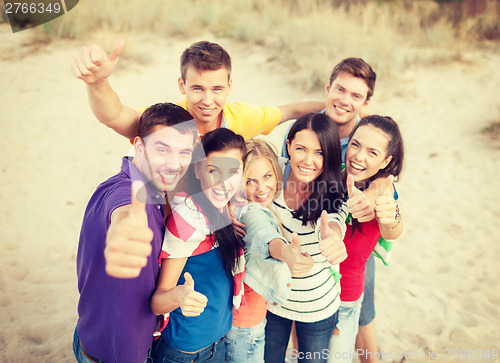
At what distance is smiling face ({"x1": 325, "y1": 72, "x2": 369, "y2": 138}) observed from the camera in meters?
2.49

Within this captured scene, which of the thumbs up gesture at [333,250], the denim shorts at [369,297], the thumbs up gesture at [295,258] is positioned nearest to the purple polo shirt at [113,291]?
the thumbs up gesture at [295,258]

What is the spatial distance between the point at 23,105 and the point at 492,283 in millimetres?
6973

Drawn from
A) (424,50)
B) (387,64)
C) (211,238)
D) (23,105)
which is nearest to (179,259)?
(211,238)

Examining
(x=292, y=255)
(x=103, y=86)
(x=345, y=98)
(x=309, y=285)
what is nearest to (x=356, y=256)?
(x=309, y=285)

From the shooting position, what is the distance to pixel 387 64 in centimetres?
747

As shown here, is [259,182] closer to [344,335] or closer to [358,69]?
[344,335]

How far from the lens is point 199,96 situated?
2.21m

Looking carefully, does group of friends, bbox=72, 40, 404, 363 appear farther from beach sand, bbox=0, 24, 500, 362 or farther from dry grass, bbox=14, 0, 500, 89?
dry grass, bbox=14, 0, 500, 89

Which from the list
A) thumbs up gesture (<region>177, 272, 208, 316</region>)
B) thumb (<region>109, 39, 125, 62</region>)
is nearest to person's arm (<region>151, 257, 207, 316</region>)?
thumbs up gesture (<region>177, 272, 208, 316</region>)

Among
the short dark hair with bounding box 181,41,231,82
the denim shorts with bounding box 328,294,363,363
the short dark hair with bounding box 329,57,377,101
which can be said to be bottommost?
the denim shorts with bounding box 328,294,363,363

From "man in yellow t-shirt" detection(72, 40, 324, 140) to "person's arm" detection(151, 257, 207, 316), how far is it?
749 millimetres

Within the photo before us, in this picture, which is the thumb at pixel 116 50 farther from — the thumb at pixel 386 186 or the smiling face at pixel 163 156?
the thumb at pixel 386 186

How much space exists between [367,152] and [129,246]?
139 cm

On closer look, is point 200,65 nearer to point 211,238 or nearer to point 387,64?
point 211,238
